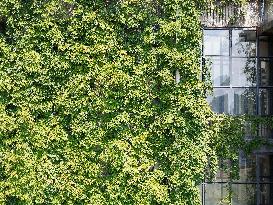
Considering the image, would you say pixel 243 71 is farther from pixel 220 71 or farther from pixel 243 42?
pixel 243 42

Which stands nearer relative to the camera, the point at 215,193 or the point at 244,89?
the point at 215,193

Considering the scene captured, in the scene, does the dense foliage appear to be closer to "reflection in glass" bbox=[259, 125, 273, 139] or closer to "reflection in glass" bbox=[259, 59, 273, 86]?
"reflection in glass" bbox=[259, 125, 273, 139]

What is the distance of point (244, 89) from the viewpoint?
10305mm

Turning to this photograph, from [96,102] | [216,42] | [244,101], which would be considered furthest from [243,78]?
[96,102]

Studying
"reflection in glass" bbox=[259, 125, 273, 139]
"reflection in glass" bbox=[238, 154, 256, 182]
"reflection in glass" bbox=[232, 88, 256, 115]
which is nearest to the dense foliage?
"reflection in glass" bbox=[232, 88, 256, 115]

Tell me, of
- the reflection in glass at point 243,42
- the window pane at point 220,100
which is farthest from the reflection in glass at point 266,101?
the reflection in glass at point 243,42

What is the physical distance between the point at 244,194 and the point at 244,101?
204 centimetres

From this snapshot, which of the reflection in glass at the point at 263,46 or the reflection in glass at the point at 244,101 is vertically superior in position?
the reflection in glass at the point at 263,46

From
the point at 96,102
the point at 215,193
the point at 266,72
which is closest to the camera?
the point at 96,102

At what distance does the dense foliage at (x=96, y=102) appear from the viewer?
912cm

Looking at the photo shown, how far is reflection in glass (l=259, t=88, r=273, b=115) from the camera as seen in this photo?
406 inches

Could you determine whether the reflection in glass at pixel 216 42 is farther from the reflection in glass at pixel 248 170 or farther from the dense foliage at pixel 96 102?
the reflection in glass at pixel 248 170

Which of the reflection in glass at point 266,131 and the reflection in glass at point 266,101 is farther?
the reflection in glass at point 266,101

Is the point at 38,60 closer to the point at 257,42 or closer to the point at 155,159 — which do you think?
the point at 155,159
